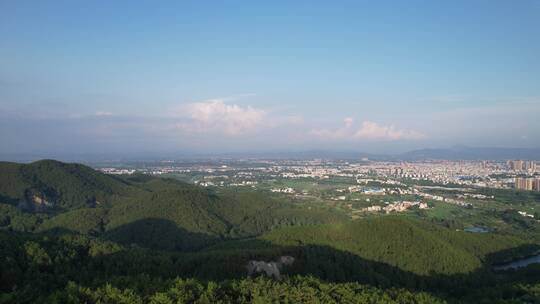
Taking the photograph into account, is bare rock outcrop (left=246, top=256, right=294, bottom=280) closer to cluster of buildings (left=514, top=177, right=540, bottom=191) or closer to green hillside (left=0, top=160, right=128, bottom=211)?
green hillside (left=0, top=160, right=128, bottom=211)

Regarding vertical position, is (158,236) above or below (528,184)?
below

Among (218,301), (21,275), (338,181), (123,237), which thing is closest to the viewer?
(218,301)

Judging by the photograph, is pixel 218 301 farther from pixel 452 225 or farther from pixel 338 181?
pixel 338 181

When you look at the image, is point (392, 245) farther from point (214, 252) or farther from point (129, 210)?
point (129, 210)

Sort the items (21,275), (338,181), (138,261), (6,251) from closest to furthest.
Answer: (21,275)
(6,251)
(138,261)
(338,181)

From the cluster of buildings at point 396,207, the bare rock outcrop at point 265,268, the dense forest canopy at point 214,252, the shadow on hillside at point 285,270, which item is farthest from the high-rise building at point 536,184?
the bare rock outcrop at point 265,268

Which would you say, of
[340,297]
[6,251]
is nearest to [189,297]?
[340,297]

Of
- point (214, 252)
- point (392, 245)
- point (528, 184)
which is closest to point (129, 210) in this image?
point (214, 252)

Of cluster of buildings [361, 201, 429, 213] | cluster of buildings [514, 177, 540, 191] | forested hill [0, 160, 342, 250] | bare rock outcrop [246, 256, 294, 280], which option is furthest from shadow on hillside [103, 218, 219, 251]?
cluster of buildings [514, 177, 540, 191]

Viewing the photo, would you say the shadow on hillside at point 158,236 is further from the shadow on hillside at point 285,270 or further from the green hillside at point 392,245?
the shadow on hillside at point 285,270
